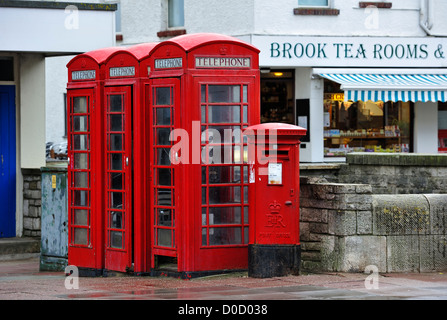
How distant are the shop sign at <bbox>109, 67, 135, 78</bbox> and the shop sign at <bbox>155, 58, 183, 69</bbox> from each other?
62 cm

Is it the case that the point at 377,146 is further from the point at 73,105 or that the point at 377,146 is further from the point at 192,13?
the point at 73,105

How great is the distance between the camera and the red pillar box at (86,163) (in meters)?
11.9

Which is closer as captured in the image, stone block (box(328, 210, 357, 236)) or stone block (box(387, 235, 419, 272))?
stone block (box(328, 210, 357, 236))

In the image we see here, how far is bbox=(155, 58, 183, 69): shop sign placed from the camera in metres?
10.7

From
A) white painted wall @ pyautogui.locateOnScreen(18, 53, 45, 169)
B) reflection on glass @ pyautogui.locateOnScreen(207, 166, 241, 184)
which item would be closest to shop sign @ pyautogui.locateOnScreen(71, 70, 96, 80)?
reflection on glass @ pyautogui.locateOnScreen(207, 166, 241, 184)

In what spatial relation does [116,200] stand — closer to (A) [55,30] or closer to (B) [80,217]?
(B) [80,217]

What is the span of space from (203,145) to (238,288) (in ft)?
6.02

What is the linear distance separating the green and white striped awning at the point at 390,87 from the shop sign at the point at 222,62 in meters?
10.8

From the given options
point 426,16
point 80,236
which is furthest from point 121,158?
point 426,16

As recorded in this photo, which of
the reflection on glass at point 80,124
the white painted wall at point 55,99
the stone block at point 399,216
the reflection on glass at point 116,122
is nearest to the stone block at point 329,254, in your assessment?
the stone block at point 399,216

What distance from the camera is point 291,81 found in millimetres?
23094

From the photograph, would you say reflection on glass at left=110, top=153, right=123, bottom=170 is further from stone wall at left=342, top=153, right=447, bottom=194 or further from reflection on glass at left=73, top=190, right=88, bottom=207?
stone wall at left=342, top=153, right=447, bottom=194

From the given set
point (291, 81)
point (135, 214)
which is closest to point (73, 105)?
point (135, 214)

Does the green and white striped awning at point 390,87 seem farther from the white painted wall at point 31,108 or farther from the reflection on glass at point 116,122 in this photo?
the reflection on glass at point 116,122
